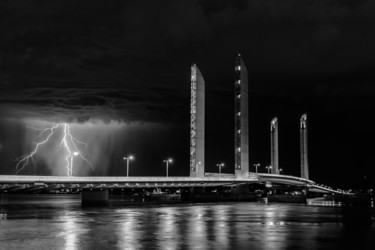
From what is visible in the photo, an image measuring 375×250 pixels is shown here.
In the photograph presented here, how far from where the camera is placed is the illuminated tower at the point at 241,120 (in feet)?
404

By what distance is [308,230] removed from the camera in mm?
32969

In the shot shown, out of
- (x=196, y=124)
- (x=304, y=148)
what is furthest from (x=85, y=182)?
(x=304, y=148)

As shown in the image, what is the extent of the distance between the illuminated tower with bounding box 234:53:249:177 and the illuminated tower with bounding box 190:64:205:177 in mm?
14608

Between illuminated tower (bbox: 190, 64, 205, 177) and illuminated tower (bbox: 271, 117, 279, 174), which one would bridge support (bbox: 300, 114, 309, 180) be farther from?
illuminated tower (bbox: 190, 64, 205, 177)

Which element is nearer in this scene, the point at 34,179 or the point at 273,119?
the point at 34,179

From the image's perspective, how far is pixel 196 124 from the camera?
367ft

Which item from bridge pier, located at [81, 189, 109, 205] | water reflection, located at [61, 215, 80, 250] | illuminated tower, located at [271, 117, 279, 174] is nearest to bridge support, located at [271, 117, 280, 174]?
illuminated tower, located at [271, 117, 279, 174]

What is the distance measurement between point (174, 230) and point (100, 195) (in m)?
60.1

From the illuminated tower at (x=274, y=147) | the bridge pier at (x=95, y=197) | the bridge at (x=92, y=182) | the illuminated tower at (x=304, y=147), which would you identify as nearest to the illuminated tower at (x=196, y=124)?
the bridge at (x=92, y=182)

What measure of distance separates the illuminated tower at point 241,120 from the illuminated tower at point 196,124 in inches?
575

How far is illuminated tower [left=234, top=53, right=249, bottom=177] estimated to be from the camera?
12325 centimetres

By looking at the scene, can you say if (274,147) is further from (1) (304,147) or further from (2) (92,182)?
(2) (92,182)

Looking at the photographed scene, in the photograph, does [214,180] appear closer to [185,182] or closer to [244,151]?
[185,182]

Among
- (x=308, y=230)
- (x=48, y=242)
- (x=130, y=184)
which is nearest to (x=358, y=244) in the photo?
(x=308, y=230)
